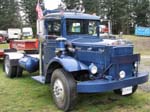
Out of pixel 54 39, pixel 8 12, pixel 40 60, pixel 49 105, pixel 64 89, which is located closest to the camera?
pixel 64 89

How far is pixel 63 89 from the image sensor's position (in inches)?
259

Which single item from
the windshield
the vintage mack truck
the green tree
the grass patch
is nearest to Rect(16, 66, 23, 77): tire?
the grass patch

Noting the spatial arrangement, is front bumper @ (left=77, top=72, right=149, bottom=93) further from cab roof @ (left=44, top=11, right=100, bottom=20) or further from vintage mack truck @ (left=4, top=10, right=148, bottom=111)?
cab roof @ (left=44, top=11, right=100, bottom=20)

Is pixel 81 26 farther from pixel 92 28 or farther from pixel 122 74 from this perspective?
pixel 122 74

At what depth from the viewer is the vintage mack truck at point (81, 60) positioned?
254 inches

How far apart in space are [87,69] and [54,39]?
1.48 metres

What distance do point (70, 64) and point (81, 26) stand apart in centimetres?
168

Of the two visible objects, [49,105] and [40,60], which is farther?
[40,60]

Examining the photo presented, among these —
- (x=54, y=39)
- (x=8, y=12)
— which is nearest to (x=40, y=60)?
(x=54, y=39)

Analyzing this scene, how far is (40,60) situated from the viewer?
27.7 feet

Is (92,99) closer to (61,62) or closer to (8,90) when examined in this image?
(61,62)

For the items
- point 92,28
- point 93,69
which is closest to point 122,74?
point 93,69

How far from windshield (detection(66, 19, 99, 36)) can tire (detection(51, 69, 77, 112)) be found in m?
1.29

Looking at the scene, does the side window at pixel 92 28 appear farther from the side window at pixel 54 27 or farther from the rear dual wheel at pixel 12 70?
the rear dual wheel at pixel 12 70
